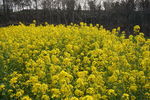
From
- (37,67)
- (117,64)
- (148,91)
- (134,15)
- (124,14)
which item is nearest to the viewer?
(148,91)

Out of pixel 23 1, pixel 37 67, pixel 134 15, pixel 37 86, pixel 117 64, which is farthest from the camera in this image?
pixel 23 1

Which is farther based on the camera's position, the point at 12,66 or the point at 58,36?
the point at 58,36

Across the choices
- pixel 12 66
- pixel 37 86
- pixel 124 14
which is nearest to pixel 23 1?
pixel 124 14

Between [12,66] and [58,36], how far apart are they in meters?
3.34

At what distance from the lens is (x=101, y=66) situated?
5410 mm

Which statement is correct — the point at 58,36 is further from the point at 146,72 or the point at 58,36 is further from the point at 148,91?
the point at 148,91

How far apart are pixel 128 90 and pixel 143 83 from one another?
43cm

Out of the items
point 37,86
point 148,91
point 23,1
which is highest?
point 23,1

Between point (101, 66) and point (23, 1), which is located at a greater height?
point (23, 1)

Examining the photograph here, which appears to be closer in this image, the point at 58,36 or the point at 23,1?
the point at 58,36

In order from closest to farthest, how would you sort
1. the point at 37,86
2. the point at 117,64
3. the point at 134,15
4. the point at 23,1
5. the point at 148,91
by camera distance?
the point at 37,86, the point at 148,91, the point at 117,64, the point at 134,15, the point at 23,1

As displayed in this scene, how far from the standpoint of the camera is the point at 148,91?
4148mm

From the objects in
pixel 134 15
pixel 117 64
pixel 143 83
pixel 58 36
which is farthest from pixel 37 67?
pixel 134 15

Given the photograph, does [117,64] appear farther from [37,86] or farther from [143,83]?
[37,86]
